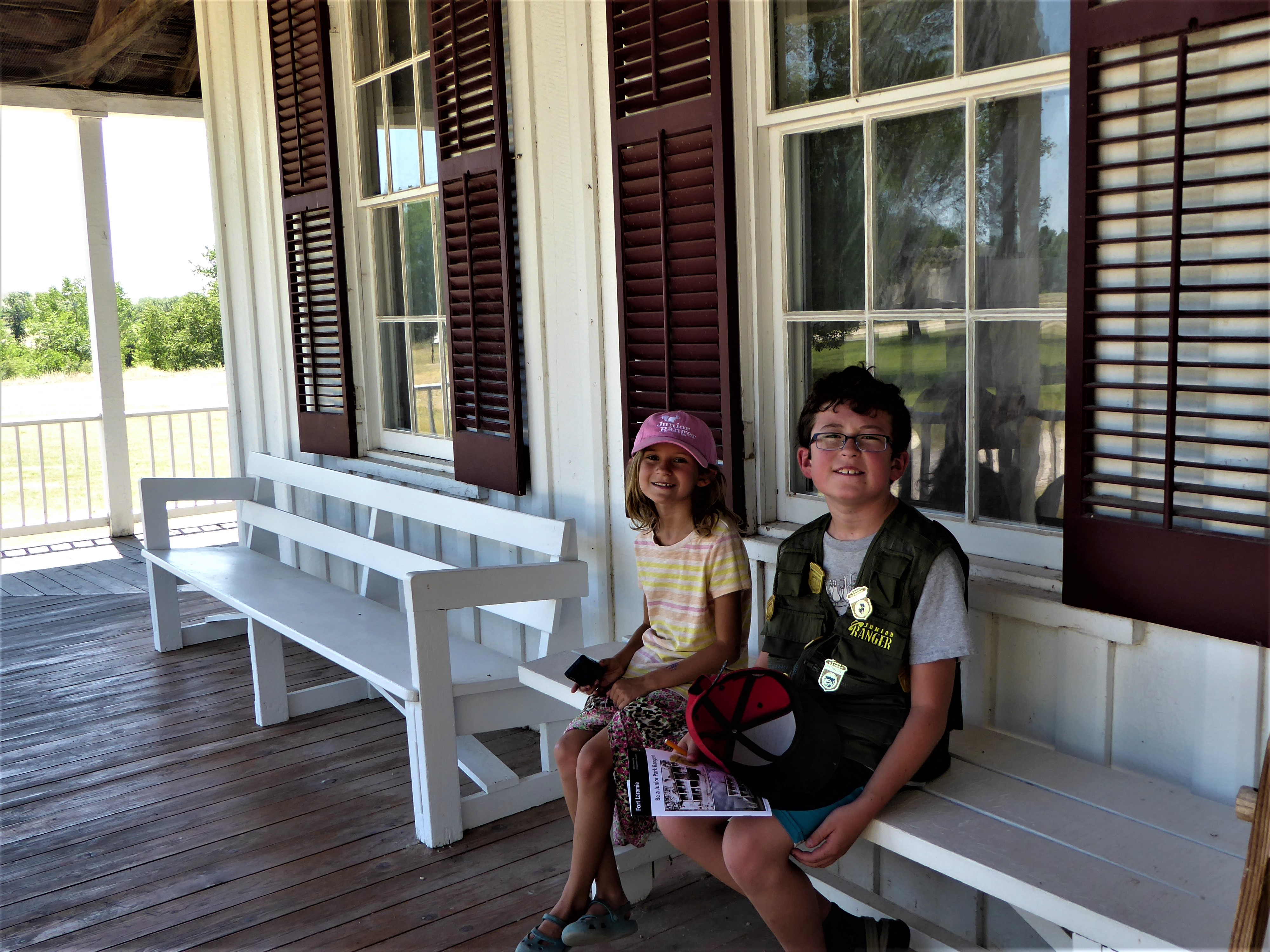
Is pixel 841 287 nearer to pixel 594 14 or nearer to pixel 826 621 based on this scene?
pixel 826 621

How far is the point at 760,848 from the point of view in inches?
69.2

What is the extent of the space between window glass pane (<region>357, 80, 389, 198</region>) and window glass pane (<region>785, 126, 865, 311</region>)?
213 cm

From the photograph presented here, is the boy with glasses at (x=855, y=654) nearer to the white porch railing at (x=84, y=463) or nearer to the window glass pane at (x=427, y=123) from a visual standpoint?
the window glass pane at (x=427, y=123)

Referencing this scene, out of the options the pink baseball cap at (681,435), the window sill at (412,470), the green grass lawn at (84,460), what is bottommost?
the green grass lawn at (84,460)

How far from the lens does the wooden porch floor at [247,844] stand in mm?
2379

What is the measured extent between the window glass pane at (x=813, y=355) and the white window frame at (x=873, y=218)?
0.04ft

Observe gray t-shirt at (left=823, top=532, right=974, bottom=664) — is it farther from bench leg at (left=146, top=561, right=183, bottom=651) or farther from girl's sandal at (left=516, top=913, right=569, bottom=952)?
bench leg at (left=146, top=561, right=183, bottom=651)

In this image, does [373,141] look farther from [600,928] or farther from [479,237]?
[600,928]

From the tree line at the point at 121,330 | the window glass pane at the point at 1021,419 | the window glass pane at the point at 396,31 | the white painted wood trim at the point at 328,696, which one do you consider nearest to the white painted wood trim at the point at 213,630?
the white painted wood trim at the point at 328,696

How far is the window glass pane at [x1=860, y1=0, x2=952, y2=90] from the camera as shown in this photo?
84.1 inches

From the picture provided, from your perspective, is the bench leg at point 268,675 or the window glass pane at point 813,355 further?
the bench leg at point 268,675

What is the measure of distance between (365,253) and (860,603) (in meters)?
3.06

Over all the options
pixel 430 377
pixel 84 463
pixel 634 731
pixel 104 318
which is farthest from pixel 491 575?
pixel 84 463

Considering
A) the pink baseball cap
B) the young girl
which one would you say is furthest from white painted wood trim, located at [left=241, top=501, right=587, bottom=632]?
the pink baseball cap
